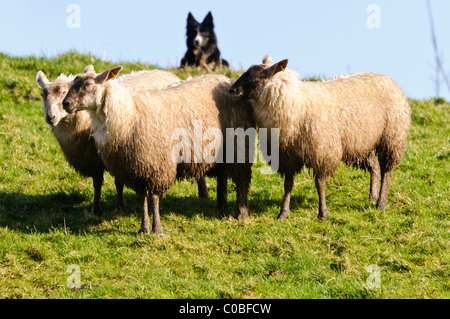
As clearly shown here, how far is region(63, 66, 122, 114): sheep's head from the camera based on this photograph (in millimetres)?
6797

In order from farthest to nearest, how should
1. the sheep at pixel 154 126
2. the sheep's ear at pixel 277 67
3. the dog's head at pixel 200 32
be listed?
the dog's head at pixel 200 32 → the sheep's ear at pixel 277 67 → the sheep at pixel 154 126

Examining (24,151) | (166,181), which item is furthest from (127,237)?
(24,151)

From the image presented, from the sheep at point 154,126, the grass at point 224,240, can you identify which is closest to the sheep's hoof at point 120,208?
the grass at point 224,240

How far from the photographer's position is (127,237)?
718 cm

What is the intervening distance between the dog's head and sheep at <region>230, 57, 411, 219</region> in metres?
8.14

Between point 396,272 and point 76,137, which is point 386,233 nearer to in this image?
point 396,272

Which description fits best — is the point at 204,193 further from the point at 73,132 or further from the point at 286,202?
the point at 73,132

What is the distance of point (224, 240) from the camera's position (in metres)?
6.98

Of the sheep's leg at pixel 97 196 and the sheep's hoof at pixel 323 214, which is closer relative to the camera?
the sheep's hoof at pixel 323 214

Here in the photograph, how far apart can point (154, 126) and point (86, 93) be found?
0.91 meters

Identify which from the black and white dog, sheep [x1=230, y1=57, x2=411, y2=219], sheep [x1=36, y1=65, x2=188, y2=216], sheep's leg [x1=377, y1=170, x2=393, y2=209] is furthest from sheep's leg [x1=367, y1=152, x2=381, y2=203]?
the black and white dog

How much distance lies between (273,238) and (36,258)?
2.77 metres

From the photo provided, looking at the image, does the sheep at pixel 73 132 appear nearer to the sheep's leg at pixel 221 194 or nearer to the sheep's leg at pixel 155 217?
the sheep's leg at pixel 155 217

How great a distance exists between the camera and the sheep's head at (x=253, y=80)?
288 inches
